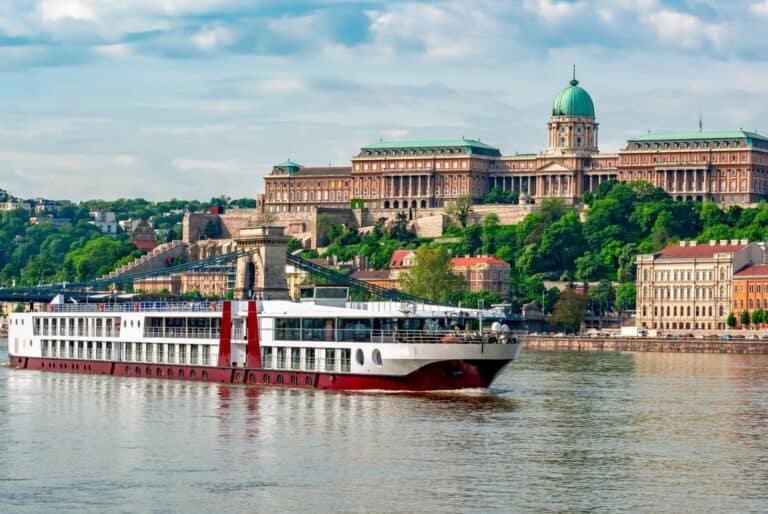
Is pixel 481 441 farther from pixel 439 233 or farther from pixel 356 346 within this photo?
pixel 439 233

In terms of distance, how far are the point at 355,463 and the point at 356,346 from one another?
15928 mm

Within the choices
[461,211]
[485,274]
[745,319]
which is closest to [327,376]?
[745,319]

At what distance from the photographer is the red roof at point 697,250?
14325 centimetres

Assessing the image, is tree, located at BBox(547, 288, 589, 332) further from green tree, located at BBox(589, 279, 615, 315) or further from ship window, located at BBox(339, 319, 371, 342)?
ship window, located at BBox(339, 319, 371, 342)

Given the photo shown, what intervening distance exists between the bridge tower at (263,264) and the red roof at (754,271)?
4902 cm

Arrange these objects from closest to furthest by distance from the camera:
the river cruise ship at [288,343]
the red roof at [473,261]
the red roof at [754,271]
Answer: the river cruise ship at [288,343] < the red roof at [754,271] < the red roof at [473,261]

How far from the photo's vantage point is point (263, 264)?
95.1 metres

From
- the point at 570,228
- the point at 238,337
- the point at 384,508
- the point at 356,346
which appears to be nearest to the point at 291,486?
the point at 384,508

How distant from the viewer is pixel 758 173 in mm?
188375

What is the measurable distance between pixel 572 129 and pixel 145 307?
128514 mm

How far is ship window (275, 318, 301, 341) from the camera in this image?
6456 cm

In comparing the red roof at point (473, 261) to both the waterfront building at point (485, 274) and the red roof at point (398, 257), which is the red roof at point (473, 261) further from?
the red roof at point (398, 257)

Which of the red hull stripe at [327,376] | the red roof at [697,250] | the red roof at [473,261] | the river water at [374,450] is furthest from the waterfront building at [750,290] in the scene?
the red hull stripe at [327,376]

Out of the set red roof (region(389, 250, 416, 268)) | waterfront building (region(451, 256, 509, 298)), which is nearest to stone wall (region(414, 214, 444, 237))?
red roof (region(389, 250, 416, 268))
